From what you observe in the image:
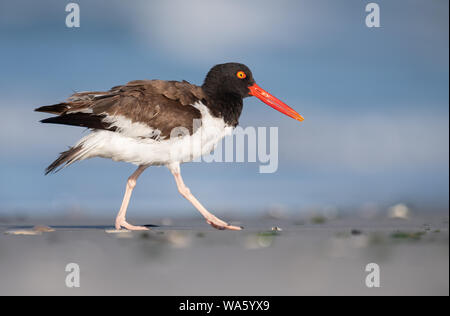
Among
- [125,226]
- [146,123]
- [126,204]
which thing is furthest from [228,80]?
[125,226]

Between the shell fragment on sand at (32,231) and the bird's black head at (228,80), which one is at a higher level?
the bird's black head at (228,80)

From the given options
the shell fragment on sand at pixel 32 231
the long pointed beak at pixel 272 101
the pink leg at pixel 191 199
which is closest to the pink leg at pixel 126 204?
the pink leg at pixel 191 199

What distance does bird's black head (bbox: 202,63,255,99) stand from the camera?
933cm

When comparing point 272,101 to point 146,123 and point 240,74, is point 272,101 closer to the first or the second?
point 240,74

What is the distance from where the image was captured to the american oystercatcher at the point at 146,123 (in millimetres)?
8344

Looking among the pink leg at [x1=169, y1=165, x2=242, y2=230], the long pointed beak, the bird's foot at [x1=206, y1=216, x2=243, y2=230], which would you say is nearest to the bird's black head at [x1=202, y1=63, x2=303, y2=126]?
the long pointed beak

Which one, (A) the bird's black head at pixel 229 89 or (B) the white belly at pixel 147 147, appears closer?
(B) the white belly at pixel 147 147

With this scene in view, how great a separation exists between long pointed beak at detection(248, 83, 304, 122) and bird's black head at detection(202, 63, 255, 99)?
262 millimetres

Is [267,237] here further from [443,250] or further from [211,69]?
[211,69]

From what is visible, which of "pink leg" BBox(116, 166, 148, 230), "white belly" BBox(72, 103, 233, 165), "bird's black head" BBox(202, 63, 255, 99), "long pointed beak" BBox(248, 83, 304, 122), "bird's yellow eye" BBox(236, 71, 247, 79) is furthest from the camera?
"long pointed beak" BBox(248, 83, 304, 122)

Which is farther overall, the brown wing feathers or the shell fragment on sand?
the brown wing feathers

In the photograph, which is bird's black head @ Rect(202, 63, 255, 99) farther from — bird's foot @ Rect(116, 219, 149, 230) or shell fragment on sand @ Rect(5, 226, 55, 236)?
shell fragment on sand @ Rect(5, 226, 55, 236)

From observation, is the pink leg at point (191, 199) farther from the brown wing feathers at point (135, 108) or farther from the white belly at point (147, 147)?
the brown wing feathers at point (135, 108)

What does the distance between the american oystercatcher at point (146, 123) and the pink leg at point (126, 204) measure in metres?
0.02
